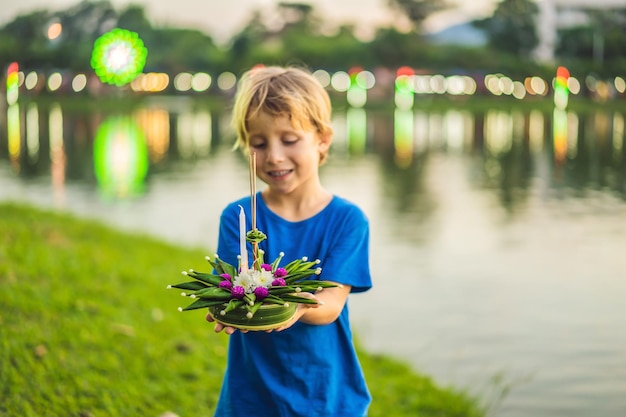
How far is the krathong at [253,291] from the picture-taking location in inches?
74.2

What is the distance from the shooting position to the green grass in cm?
350

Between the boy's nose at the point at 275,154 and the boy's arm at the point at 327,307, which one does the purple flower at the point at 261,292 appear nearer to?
the boy's arm at the point at 327,307

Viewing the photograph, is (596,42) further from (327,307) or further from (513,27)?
(327,307)

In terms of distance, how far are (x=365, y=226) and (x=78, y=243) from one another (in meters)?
4.43

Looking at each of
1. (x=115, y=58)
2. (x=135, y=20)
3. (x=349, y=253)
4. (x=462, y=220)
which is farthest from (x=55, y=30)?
(x=135, y=20)

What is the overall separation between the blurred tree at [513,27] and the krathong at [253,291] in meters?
60.3

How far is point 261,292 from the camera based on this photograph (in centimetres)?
190

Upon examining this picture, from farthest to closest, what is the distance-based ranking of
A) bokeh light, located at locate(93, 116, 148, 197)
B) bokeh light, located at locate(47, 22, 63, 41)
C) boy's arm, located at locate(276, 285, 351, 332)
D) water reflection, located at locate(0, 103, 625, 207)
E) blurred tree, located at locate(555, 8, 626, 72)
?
blurred tree, located at locate(555, 8, 626, 72)
water reflection, located at locate(0, 103, 625, 207)
bokeh light, located at locate(93, 116, 148, 197)
bokeh light, located at locate(47, 22, 63, 41)
boy's arm, located at locate(276, 285, 351, 332)

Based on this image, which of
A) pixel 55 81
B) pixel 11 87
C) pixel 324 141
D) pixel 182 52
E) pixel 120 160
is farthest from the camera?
pixel 182 52

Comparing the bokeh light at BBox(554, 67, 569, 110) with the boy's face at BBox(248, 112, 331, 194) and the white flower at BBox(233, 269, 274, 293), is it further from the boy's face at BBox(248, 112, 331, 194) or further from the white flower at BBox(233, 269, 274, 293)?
the white flower at BBox(233, 269, 274, 293)

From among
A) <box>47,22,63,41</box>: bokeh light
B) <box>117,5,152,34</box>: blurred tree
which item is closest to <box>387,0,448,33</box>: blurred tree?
<box>117,5,152,34</box>: blurred tree

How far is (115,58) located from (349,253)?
44.8 meters

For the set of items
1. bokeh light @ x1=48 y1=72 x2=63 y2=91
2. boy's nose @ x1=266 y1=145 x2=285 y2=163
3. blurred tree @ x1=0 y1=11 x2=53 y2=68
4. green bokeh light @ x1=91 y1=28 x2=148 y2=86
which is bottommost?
boy's nose @ x1=266 y1=145 x2=285 y2=163

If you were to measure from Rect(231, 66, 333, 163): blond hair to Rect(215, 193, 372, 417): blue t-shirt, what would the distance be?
0.69 feet
